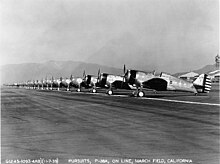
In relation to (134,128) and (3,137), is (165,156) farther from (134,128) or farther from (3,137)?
(3,137)

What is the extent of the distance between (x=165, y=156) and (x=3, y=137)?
492 cm

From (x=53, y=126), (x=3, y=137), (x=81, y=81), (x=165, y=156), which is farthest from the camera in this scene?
(x=81, y=81)

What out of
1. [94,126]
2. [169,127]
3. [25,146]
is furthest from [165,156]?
[94,126]

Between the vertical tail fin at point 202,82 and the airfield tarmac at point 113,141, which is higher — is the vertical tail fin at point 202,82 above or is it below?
above

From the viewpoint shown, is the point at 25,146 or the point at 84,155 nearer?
the point at 84,155

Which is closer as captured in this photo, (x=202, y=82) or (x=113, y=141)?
(x=113, y=141)

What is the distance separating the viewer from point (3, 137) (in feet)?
28.8

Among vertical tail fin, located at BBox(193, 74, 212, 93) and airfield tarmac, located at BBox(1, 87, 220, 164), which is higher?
vertical tail fin, located at BBox(193, 74, 212, 93)

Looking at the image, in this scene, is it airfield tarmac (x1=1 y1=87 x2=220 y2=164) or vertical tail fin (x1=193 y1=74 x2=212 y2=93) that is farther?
vertical tail fin (x1=193 y1=74 x2=212 y2=93)

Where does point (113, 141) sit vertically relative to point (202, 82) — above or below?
below

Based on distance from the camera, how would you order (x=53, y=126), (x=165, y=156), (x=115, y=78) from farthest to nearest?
(x=115, y=78) < (x=53, y=126) < (x=165, y=156)

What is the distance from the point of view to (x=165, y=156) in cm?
617

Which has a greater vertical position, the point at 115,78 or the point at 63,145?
the point at 115,78

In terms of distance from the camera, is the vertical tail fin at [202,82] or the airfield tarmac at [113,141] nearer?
the airfield tarmac at [113,141]
